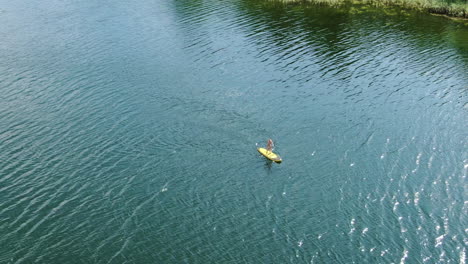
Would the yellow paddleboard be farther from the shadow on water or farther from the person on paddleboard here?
the shadow on water

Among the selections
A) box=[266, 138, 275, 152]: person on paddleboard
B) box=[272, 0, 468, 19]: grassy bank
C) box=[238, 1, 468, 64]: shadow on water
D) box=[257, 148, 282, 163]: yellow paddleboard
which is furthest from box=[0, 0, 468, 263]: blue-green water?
box=[272, 0, 468, 19]: grassy bank

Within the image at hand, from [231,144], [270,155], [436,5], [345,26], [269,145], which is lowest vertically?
[270,155]

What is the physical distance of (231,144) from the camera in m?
→ 37.3

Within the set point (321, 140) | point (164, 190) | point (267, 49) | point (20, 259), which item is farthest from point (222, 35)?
point (20, 259)

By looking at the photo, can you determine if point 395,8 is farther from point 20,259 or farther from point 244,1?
point 20,259

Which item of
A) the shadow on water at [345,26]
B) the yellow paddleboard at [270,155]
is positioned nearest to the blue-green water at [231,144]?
the yellow paddleboard at [270,155]

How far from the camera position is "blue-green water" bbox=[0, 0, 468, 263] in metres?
28.0

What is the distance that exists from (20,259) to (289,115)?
2662 cm

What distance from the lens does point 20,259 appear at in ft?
86.1

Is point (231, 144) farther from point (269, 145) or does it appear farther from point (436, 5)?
point (436, 5)

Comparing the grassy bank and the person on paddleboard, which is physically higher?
the grassy bank

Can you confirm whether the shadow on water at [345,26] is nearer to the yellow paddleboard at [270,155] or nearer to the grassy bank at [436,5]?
the grassy bank at [436,5]

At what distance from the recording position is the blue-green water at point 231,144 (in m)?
28.0

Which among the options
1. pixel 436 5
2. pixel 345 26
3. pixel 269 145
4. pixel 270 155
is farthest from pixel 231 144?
pixel 436 5
